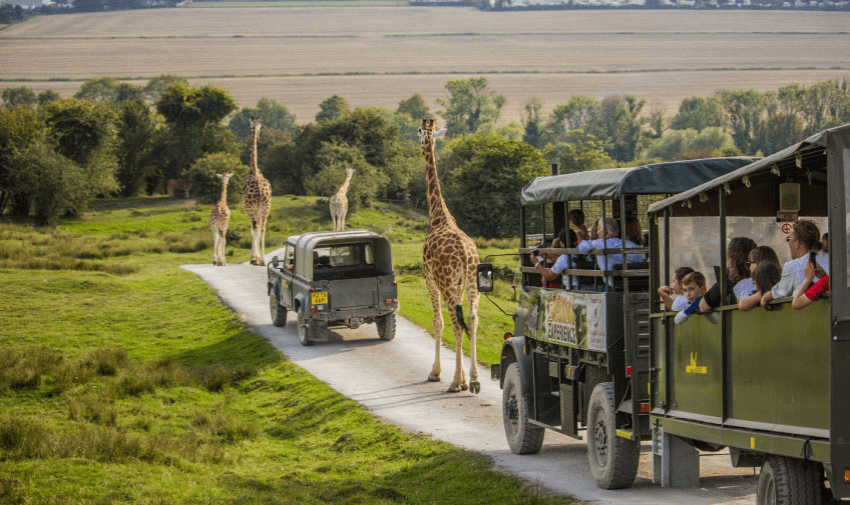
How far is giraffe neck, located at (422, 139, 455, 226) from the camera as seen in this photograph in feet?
72.0

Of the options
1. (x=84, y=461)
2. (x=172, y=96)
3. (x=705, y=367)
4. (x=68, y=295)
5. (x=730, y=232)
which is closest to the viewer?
(x=705, y=367)

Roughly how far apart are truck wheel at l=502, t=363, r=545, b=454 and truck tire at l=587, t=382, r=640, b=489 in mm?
2120

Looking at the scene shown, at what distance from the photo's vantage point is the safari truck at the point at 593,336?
1127 centimetres

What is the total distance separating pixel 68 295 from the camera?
34.8 m

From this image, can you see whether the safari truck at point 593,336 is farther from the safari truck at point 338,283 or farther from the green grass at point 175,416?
the safari truck at point 338,283

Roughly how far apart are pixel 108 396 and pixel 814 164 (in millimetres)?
Result: 16696

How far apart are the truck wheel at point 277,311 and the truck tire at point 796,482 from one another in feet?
69.0

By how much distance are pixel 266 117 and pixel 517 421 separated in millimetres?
170108

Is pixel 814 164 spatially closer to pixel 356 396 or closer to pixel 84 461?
pixel 84 461

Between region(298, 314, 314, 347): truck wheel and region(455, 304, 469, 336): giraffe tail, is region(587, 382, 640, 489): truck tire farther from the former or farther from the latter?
region(298, 314, 314, 347): truck wheel

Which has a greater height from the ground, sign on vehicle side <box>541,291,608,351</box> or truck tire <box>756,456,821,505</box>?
sign on vehicle side <box>541,291,608,351</box>

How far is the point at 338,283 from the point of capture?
78.6ft

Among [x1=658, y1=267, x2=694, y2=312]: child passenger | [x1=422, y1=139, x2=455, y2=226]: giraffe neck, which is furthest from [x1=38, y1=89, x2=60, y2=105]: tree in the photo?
[x1=658, y1=267, x2=694, y2=312]: child passenger

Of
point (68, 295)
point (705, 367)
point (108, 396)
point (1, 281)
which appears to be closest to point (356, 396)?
point (108, 396)
